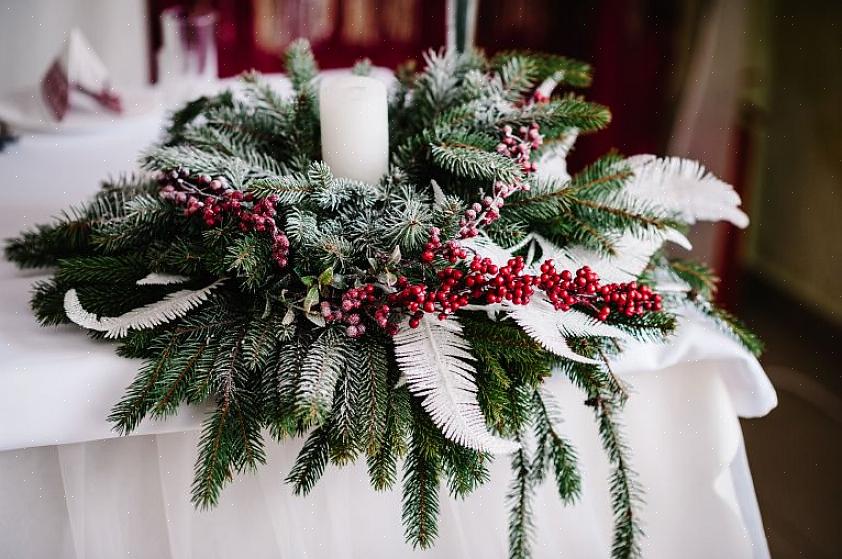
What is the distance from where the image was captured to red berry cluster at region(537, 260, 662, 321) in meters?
0.49

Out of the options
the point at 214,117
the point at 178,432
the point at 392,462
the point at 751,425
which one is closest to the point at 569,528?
the point at 392,462

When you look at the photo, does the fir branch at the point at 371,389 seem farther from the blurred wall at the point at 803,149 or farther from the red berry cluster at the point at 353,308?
the blurred wall at the point at 803,149

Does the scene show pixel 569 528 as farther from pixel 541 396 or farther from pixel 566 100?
pixel 566 100

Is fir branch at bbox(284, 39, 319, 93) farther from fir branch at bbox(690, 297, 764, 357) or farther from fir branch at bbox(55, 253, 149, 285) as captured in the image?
fir branch at bbox(690, 297, 764, 357)

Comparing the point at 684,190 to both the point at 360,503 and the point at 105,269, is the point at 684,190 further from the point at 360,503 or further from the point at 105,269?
the point at 105,269

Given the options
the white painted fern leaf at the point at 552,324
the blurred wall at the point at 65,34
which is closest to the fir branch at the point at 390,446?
the white painted fern leaf at the point at 552,324

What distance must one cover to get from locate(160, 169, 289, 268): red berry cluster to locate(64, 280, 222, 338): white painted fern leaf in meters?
0.06

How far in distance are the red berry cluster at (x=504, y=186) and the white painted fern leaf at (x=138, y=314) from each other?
216mm

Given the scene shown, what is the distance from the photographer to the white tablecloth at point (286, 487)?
51 centimetres

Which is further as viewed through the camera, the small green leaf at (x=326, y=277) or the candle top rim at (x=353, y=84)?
the candle top rim at (x=353, y=84)

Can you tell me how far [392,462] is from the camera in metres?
0.46

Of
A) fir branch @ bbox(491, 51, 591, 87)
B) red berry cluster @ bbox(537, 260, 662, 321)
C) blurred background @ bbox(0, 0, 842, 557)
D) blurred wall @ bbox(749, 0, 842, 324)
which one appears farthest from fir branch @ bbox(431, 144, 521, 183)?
blurred wall @ bbox(749, 0, 842, 324)

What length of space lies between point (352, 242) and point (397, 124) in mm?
263

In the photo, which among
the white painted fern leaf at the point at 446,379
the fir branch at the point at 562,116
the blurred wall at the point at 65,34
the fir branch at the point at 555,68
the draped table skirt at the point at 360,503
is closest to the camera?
the white painted fern leaf at the point at 446,379
